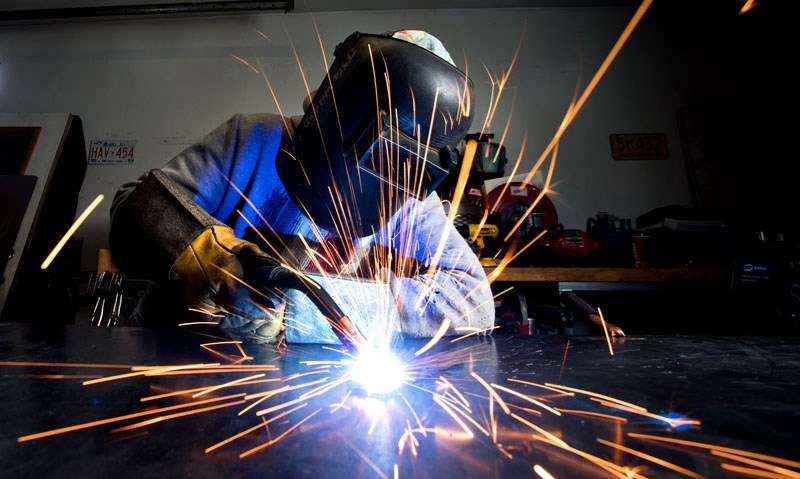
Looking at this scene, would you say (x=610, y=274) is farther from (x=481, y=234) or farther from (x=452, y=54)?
(x=452, y=54)

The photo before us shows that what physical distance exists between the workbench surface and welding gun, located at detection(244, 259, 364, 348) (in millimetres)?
56

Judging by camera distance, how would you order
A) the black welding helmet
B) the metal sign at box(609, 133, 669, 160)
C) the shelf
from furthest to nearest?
the metal sign at box(609, 133, 669, 160)
the shelf
the black welding helmet

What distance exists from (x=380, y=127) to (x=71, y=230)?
2650 mm

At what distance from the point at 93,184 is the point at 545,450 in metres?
3.22

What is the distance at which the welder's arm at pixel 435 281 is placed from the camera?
113 cm

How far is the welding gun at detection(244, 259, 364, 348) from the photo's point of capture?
59 cm

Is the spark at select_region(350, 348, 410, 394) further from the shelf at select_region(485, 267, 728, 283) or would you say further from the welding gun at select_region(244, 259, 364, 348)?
the shelf at select_region(485, 267, 728, 283)

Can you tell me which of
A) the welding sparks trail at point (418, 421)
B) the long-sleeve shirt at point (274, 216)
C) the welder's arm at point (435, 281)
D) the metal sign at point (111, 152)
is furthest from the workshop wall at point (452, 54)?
the welding sparks trail at point (418, 421)

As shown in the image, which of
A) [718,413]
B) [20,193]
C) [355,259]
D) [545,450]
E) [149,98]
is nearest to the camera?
[545,450]

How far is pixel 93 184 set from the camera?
264 centimetres

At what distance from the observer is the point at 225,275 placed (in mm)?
723

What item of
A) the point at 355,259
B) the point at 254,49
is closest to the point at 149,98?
the point at 254,49

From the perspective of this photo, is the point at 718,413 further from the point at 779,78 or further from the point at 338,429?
the point at 779,78

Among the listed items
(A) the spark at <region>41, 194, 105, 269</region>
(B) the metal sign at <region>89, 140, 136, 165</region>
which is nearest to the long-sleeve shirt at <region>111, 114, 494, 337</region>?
(A) the spark at <region>41, 194, 105, 269</region>
